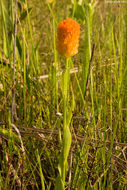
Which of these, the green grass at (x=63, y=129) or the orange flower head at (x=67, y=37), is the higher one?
the orange flower head at (x=67, y=37)

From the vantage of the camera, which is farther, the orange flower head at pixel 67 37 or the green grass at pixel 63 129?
the green grass at pixel 63 129

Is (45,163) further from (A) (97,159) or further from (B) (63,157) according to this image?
(B) (63,157)

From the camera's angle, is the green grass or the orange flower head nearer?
the orange flower head

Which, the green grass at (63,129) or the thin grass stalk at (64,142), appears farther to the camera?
the green grass at (63,129)

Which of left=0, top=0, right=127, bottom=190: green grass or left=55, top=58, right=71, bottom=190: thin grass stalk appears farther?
left=0, top=0, right=127, bottom=190: green grass

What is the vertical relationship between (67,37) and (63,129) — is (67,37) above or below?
above

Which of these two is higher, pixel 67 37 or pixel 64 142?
pixel 67 37

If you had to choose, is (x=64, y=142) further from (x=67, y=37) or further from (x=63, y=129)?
(x=67, y=37)

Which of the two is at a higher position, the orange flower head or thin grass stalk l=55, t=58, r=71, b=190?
the orange flower head

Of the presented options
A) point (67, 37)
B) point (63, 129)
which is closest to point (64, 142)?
point (63, 129)

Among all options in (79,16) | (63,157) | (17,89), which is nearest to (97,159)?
(63,157)

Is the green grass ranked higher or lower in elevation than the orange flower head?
lower

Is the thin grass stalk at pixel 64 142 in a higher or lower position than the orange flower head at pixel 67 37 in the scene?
lower

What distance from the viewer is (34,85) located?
985mm
